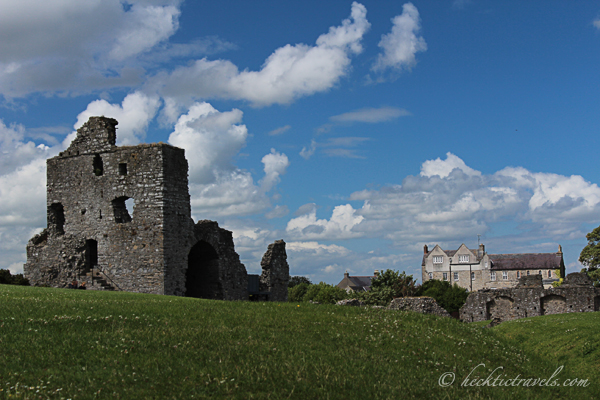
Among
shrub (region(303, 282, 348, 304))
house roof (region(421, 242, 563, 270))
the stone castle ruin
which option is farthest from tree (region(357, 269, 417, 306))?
house roof (region(421, 242, 563, 270))

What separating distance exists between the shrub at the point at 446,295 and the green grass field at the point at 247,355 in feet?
160

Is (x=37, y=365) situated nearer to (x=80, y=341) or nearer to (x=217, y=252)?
(x=80, y=341)

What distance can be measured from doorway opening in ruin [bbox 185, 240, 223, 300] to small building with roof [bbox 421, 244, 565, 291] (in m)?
65.1

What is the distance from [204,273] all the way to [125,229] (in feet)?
A: 19.2

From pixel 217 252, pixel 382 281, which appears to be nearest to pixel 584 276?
pixel 382 281

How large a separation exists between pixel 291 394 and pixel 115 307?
8.24 meters

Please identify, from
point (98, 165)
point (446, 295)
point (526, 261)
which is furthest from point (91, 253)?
point (526, 261)

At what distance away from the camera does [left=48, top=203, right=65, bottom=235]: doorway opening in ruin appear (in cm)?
3197

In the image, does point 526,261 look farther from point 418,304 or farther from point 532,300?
point 418,304

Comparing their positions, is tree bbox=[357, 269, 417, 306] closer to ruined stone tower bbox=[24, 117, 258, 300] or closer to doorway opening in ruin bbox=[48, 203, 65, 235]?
ruined stone tower bbox=[24, 117, 258, 300]

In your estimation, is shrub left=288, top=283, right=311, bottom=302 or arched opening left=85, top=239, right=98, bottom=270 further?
shrub left=288, top=283, right=311, bottom=302

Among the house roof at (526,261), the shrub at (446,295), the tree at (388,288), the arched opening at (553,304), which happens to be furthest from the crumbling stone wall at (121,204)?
the house roof at (526,261)

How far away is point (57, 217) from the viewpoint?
32250mm

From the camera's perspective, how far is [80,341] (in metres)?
11.2
